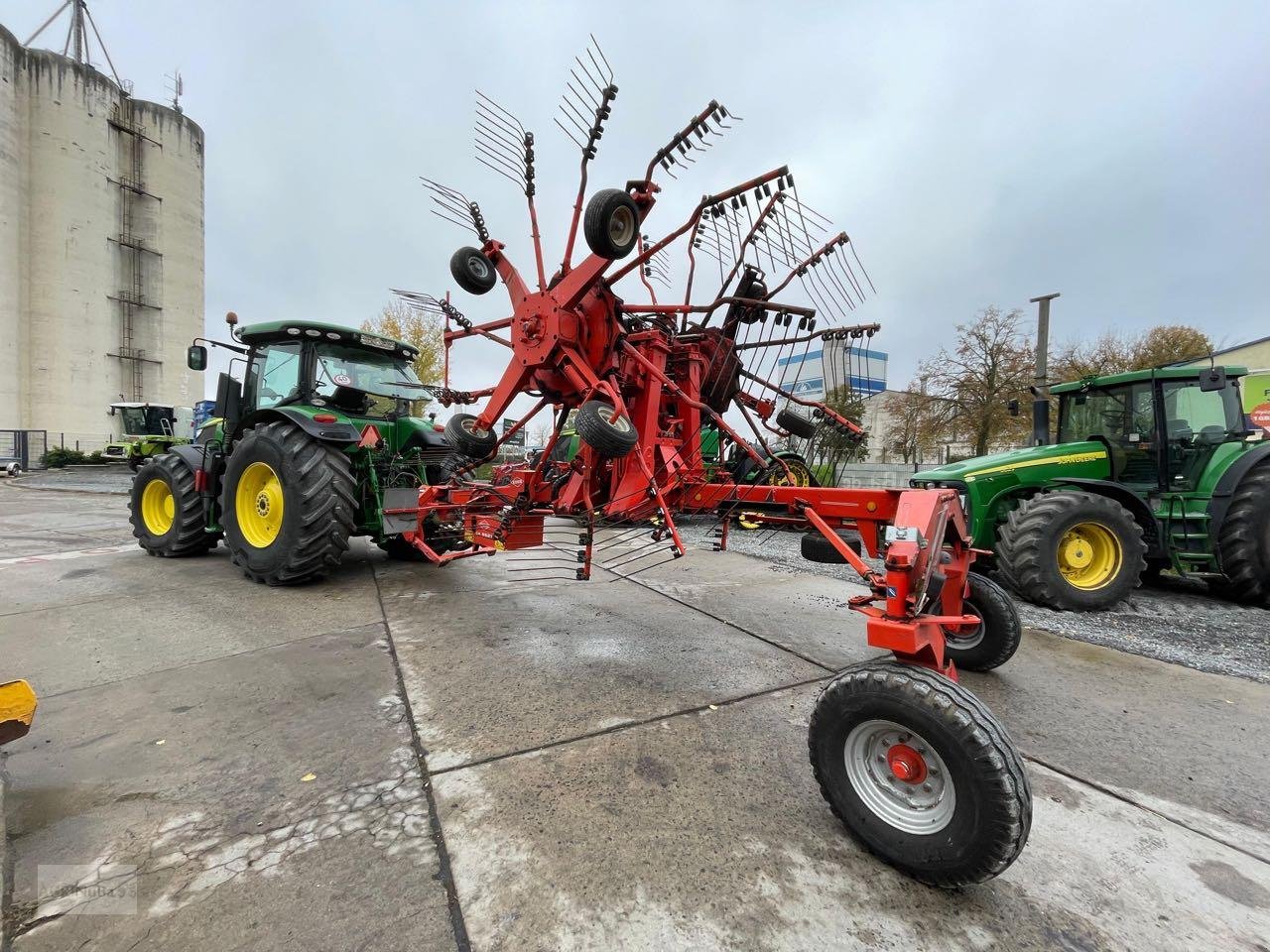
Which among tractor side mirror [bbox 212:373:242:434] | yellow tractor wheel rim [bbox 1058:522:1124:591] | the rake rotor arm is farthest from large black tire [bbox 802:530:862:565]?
tractor side mirror [bbox 212:373:242:434]

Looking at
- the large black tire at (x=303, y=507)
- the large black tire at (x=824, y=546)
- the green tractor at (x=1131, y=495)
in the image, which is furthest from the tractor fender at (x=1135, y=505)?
the large black tire at (x=303, y=507)

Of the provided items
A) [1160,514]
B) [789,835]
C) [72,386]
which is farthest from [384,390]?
[72,386]

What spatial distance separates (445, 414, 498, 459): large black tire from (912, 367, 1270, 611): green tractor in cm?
430

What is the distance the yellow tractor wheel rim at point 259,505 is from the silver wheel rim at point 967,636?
17.2 feet

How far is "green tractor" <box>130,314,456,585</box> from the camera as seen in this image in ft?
14.9

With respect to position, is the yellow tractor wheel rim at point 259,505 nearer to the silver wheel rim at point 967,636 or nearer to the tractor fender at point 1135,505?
the silver wheel rim at point 967,636

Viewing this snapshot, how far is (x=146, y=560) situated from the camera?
19.1ft

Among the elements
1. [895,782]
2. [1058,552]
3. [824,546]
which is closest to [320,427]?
[824,546]

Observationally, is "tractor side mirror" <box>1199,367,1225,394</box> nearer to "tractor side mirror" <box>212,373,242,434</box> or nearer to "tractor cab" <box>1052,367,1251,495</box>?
"tractor cab" <box>1052,367,1251,495</box>

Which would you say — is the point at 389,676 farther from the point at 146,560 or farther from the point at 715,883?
Answer: the point at 146,560

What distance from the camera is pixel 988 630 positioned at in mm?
3057

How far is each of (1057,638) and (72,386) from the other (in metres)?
34.8

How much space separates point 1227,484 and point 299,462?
7815 mm

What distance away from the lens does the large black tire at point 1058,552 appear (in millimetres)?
4609
